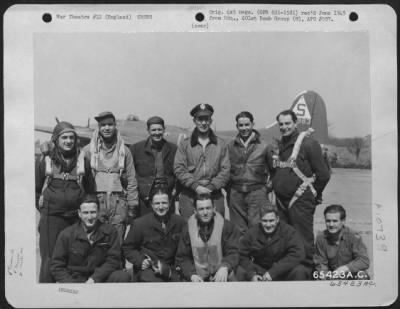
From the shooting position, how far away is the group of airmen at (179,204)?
183 centimetres

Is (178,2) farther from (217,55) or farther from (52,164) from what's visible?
(52,164)

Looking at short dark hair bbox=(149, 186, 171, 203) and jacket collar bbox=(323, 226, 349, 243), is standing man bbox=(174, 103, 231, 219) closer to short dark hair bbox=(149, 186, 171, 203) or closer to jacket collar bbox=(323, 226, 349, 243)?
short dark hair bbox=(149, 186, 171, 203)

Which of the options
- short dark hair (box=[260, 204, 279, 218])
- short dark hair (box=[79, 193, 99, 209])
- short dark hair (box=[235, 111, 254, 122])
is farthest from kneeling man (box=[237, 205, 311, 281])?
short dark hair (box=[79, 193, 99, 209])

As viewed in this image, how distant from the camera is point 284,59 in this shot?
1.91 m

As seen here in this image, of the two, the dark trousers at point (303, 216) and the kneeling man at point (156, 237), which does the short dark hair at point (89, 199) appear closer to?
the kneeling man at point (156, 237)

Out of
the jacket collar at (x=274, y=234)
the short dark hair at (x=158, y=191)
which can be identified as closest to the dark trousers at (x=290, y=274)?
the jacket collar at (x=274, y=234)

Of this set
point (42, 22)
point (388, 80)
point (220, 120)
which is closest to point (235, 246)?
point (220, 120)

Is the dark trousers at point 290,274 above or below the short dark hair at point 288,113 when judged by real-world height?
below

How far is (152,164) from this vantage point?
1832 millimetres

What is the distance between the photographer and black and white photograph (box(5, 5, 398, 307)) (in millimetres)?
Answer: 1834

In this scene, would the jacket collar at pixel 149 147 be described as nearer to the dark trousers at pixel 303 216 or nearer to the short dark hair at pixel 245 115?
the short dark hair at pixel 245 115

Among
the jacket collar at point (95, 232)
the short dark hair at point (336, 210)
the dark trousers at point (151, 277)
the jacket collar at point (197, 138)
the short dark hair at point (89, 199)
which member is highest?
the jacket collar at point (197, 138)

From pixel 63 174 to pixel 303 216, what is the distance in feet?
3.15

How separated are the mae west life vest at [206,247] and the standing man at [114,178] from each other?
24 cm
